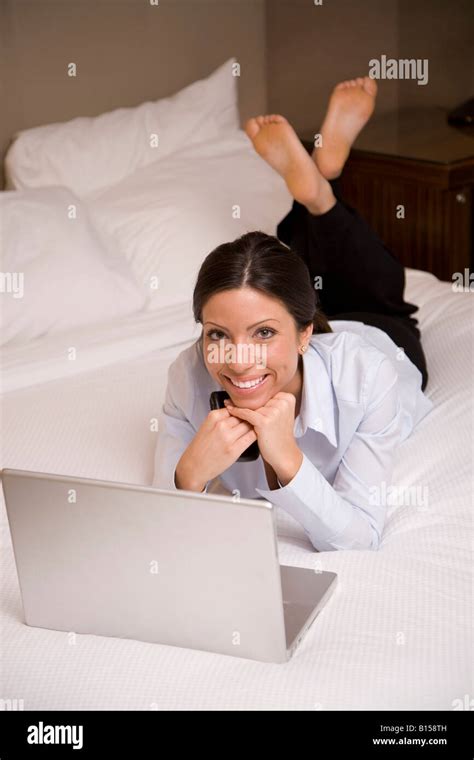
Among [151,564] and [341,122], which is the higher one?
[341,122]

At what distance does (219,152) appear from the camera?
2486 millimetres

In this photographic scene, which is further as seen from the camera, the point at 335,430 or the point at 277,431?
the point at 335,430

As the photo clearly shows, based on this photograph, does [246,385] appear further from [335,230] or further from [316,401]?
[335,230]

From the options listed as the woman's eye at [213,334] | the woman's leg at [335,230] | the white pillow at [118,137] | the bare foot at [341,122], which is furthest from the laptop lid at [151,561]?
the white pillow at [118,137]

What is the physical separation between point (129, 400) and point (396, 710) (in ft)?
2.98

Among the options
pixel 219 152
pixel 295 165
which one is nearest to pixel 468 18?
pixel 219 152

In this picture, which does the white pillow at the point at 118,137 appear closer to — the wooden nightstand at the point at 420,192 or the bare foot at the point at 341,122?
the wooden nightstand at the point at 420,192

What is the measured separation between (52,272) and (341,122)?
693 millimetres

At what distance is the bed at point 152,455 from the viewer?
1054 mm

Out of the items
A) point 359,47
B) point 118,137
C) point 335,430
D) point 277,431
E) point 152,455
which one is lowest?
point 152,455

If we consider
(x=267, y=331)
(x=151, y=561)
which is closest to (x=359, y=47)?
(x=267, y=331)

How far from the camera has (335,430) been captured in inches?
56.6

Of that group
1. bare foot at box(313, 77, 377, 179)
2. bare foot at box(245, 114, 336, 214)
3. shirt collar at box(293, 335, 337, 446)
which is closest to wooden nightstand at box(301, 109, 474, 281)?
bare foot at box(313, 77, 377, 179)
